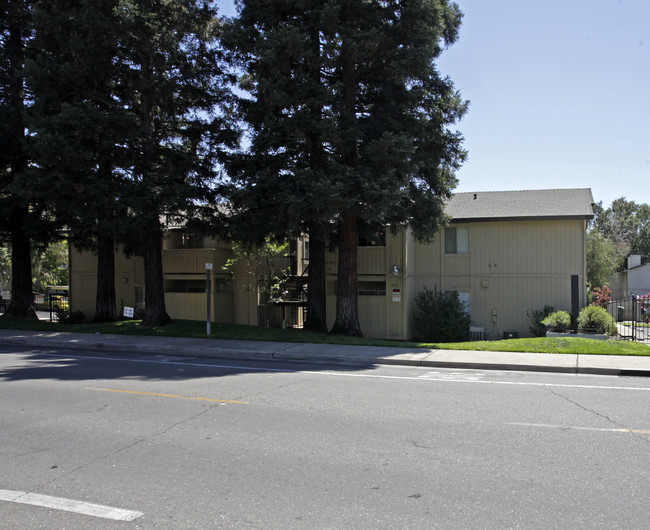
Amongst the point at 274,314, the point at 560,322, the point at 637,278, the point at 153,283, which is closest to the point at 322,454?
the point at 560,322

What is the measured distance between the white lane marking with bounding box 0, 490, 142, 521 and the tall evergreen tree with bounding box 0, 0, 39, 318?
16.5 m

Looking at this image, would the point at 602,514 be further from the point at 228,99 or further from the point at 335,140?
the point at 228,99

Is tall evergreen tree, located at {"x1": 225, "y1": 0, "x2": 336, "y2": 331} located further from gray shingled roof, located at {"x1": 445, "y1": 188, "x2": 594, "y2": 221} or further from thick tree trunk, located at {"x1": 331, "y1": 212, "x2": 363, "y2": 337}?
gray shingled roof, located at {"x1": 445, "y1": 188, "x2": 594, "y2": 221}

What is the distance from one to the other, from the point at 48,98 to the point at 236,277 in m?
10.4

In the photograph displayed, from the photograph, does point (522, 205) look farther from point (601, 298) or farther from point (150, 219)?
point (150, 219)

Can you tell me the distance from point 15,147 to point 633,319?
2251 centimetres

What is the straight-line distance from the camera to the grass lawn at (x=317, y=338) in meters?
13.3

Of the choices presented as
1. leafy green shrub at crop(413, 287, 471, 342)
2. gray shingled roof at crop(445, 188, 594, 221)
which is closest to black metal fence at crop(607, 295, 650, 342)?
gray shingled roof at crop(445, 188, 594, 221)

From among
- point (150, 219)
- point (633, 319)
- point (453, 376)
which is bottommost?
point (453, 376)

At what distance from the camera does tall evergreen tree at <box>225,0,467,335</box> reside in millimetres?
15648

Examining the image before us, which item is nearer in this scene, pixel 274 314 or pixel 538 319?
pixel 538 319

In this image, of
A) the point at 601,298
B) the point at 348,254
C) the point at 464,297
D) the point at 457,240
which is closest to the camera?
the point at 348,254

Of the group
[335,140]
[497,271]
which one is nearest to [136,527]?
[335,140]

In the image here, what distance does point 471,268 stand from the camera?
78.7 ft
